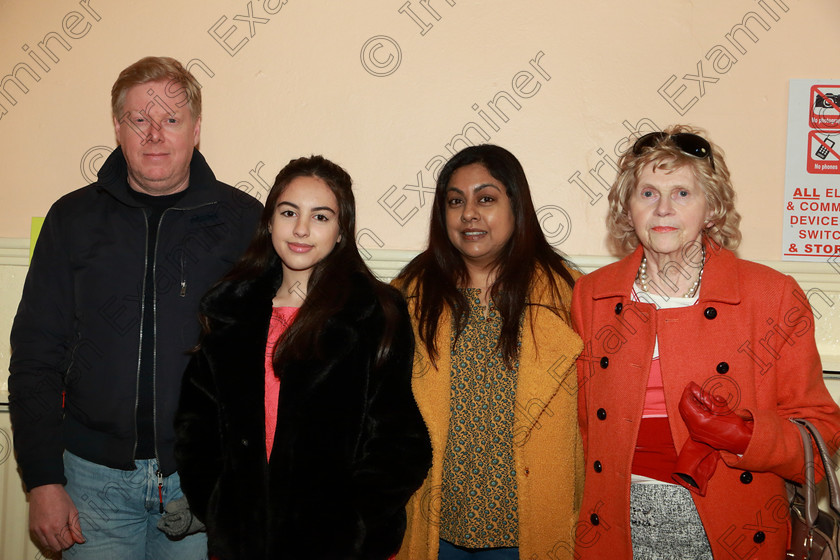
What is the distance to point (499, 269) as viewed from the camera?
6.26 feet

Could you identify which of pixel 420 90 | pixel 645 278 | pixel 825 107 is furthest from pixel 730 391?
pixel 420 90

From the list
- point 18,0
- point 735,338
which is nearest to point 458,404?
point 735,338

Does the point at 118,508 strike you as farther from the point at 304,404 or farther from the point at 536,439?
the point at 536,439

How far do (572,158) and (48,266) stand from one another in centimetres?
189

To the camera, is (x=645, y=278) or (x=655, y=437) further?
(x=645, y=278)

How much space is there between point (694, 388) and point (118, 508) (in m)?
1.59

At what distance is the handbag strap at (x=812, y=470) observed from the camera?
1457 mm

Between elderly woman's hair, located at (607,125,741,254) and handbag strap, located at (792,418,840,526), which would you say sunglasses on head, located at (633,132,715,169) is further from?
handbag strap, located at (792,418,840,526)

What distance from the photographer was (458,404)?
1.76m

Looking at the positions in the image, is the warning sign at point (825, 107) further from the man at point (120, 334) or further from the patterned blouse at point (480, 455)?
the man at point (120, 334)

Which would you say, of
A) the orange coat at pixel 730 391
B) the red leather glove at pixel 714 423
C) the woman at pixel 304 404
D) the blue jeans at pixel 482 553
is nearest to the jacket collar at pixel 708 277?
the orange coat at pixel 730 391

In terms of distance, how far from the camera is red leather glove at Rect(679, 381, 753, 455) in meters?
1.44

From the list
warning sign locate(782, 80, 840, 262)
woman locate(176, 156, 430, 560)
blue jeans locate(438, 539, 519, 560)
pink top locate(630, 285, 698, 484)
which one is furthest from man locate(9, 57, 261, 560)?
warning sign locate(782, 80, 840, 262)

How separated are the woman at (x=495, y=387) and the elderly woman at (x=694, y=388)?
0.11m
